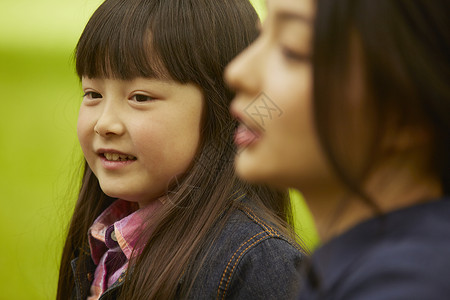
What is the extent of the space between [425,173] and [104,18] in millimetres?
737

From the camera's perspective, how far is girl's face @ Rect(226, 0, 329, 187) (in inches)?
24.4

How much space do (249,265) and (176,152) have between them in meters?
0.23

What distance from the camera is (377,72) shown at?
587mm

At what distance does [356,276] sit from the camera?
57cm

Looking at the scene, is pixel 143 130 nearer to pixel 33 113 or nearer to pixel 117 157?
pixel 117 157

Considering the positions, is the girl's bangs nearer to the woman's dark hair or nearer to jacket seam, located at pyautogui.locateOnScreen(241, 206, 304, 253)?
jacket seam, located at pyautogui.locateOnScreen(241, 206, 304, 253)

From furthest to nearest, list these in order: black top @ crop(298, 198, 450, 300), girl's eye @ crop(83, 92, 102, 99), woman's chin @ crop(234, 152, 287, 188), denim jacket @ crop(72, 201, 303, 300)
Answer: girl's eye @ crop(83, 92, 102, 99) → denim jacket @ crop(72, 201, 303, 300) → woman's chin @ crop(234, 152, 287, 188) → black top @ crop(298, 198, 450, 300)

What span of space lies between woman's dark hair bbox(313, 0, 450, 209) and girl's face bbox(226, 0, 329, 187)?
0.08ft

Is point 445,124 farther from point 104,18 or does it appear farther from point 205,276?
point 104,18

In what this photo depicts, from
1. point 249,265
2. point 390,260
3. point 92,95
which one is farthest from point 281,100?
point 92,95

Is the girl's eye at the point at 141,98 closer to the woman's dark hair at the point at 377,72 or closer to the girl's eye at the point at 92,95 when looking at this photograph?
the girl's eye at the point at 92,95

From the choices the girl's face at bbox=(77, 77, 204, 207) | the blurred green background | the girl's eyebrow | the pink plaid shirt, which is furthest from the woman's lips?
the blurred green background

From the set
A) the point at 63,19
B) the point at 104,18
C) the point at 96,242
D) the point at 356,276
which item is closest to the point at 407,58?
the point at 356,276

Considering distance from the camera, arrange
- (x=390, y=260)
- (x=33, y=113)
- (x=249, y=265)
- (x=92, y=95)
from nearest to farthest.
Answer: (x=390, y=260) → (x=249, y=265) → (x=92, y=95) → (x=33, y=113)
